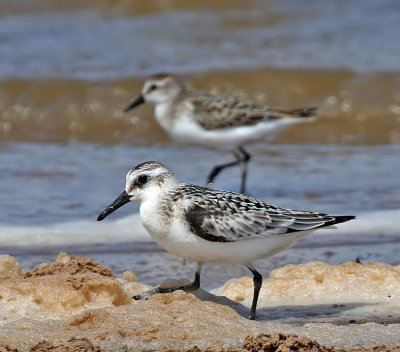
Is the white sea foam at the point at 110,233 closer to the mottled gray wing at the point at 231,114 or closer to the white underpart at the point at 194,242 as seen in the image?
the white underpart at the point at 194,242

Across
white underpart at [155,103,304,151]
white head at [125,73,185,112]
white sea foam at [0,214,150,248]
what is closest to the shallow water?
white sea foam at [0,214,150,248]

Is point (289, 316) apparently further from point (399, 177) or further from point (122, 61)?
point (122, 61)

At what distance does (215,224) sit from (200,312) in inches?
29.8

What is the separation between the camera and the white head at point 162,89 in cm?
1142

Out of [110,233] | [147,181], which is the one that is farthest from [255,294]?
[110,233]

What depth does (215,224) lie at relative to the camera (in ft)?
17.7

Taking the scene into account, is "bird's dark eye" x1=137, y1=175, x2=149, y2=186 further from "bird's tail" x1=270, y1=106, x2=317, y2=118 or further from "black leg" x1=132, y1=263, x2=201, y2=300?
"bird's tail" x1=270, y1=106, x2=317, y2=118

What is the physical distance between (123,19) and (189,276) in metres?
13.2

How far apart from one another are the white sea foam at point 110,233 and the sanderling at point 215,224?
80.5 inches

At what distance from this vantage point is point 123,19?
62.6 feet

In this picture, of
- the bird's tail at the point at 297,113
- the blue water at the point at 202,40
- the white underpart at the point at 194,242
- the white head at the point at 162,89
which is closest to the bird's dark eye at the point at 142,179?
the white underpart at the point at 194,242

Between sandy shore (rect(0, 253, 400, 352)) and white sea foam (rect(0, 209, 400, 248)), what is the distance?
1671 millimetres

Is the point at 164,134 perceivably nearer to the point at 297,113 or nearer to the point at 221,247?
the point at 297,113

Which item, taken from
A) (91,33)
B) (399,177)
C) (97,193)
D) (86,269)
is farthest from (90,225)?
(91,33)
